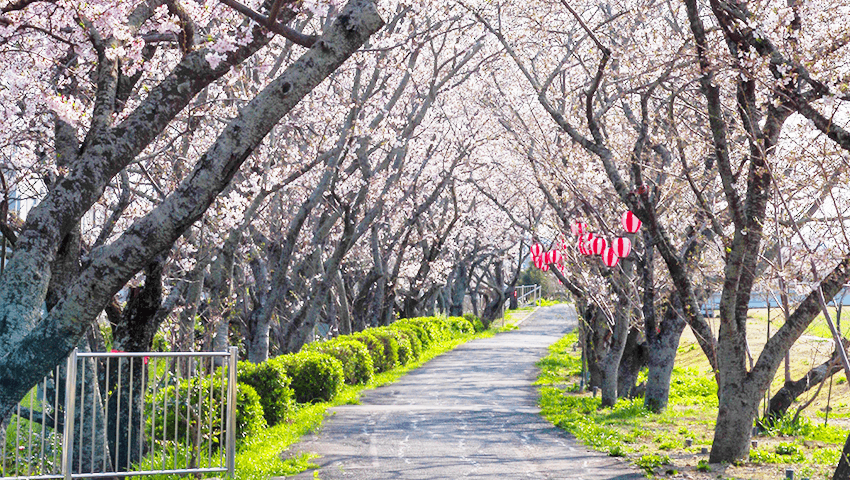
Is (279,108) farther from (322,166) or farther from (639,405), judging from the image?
(322,166)

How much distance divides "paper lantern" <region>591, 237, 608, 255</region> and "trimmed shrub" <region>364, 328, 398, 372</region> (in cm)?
1020

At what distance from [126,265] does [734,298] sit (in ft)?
22.7

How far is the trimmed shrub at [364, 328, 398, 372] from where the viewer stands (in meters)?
23.1

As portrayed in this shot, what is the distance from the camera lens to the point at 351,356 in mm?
19125

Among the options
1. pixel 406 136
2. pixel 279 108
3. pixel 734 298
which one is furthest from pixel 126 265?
pixel 406 136

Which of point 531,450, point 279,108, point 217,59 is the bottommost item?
point 531,450

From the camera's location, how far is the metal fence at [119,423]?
288 inches

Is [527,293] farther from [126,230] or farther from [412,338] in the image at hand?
[126,230]

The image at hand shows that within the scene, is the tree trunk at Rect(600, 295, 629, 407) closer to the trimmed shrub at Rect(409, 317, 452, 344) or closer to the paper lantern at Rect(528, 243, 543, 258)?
the paper lantern at Rect(528, 243, 543, 258)

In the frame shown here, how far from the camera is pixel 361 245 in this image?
1268 inches

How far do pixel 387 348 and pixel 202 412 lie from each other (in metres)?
13.7

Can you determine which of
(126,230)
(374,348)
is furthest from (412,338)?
(126,230)

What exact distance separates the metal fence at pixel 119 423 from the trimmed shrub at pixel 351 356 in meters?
8.08

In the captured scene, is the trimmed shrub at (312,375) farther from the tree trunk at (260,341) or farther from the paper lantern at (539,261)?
the paper lantern at (539,261)
